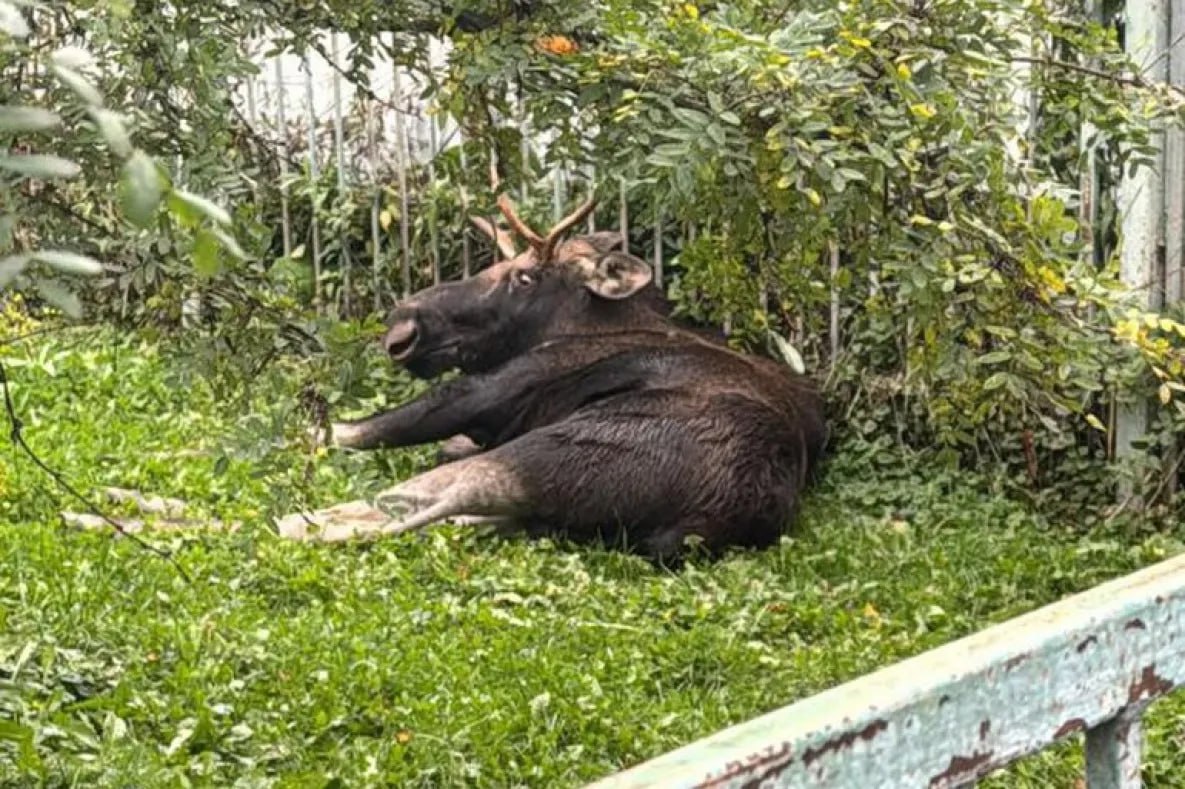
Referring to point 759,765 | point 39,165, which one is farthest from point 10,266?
point 759,765

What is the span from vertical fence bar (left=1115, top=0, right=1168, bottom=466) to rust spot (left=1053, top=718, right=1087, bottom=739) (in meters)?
5.46

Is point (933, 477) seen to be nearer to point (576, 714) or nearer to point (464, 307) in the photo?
point (464, 307)

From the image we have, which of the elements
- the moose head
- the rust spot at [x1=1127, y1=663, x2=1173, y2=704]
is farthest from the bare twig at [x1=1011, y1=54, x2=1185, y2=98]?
the rust spot at [x1=1127, y1=663, x2=1173, y2=704]

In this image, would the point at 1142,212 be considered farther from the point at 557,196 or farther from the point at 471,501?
the point at 557,196

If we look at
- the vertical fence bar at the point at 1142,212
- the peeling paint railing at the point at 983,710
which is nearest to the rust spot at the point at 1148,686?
the peeling paint railing at the point at 983,710

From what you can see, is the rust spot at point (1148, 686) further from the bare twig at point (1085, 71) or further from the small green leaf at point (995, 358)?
the small green leaf at point (995, 358)

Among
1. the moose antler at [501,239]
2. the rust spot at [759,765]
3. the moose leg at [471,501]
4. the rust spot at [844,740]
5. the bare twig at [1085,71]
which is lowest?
the moose leg at [471,501]

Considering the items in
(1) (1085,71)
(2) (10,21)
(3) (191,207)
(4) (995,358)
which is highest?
(2) (10,21)

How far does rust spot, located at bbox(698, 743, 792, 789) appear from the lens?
47.7 inches

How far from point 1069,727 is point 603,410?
18.1 ft

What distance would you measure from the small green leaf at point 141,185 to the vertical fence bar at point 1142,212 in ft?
19.4

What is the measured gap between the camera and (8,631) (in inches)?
197

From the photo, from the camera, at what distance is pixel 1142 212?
6926 mm

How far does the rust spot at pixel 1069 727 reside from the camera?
149 cm
